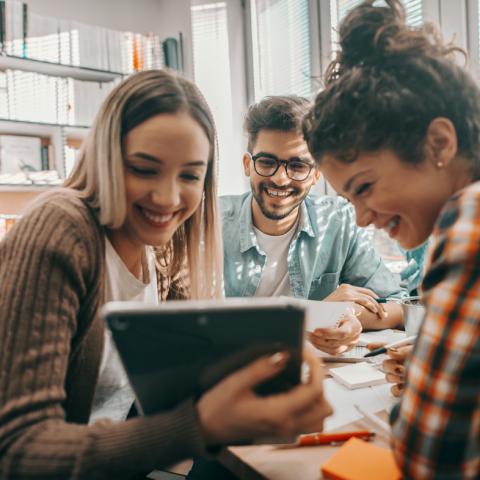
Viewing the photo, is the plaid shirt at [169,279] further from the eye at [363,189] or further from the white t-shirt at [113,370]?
the eye at [363,189]

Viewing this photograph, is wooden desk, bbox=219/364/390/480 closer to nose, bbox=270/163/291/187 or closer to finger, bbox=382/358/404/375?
finger, bbox=382/358/404/375

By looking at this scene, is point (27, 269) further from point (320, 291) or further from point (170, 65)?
point (170, 65)

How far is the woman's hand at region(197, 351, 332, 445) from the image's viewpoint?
0.60 metres

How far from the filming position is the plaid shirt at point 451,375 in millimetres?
525

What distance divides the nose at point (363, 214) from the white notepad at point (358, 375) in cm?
32

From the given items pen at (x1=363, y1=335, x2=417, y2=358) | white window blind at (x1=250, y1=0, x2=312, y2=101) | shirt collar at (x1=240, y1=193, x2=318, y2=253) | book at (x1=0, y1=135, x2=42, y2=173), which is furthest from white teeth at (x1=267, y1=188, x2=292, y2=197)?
book at (x1=0, y1=135, x2=42, y2=173)

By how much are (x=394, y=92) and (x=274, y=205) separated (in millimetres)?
1031

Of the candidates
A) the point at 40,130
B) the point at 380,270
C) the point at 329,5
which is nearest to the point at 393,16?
the point at 380,270

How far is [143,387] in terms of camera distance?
0.64 m

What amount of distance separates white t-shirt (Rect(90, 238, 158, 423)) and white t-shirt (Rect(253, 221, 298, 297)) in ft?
2.72

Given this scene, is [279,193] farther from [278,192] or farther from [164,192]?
[164,192]

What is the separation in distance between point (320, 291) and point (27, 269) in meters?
1.29

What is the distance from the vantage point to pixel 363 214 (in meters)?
0.90

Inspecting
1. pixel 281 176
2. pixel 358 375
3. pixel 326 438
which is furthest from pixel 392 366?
pixel 281 176
